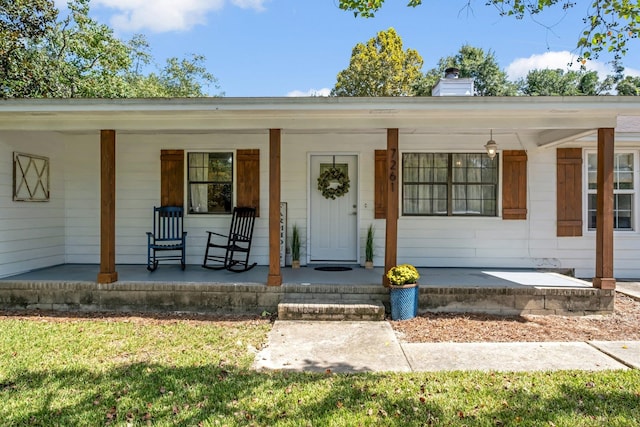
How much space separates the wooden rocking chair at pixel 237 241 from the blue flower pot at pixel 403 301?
7.73ft

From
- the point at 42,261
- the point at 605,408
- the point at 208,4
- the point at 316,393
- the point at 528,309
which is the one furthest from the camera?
the point at 208,4

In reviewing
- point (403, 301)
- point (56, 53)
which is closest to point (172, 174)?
point (403, 301)

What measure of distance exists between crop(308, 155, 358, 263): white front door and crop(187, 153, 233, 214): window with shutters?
1330 millimetres

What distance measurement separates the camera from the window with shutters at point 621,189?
6566 millimetres

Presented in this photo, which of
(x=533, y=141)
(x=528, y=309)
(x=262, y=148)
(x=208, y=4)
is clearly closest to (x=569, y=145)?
(x=533, y=141)

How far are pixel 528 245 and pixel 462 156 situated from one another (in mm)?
1716

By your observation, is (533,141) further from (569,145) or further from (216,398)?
(216,398)

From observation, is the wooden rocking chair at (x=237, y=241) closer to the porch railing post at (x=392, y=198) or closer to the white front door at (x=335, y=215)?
the white front door at (x=335, y=215)

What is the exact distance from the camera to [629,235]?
256 inches

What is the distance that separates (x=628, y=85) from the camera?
68.4 feet

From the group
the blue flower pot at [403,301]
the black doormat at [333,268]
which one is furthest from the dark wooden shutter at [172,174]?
the blue flower pot at [403,301]

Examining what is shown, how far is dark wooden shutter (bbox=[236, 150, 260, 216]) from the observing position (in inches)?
258

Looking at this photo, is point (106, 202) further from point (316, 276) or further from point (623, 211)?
point (623, 211)

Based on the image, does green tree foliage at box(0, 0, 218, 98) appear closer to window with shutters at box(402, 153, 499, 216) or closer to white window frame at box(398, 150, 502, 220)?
white window frame at box(398, 150, 502, 220)
